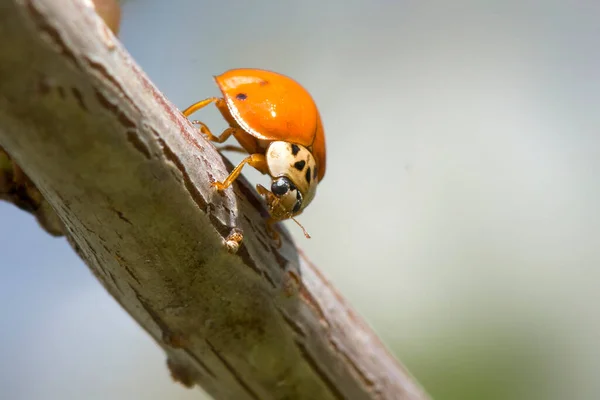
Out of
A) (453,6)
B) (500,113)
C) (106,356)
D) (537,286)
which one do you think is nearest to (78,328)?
(106,356)

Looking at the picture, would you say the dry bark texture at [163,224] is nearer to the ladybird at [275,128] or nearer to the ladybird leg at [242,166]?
the ladybird leg at [242,166]

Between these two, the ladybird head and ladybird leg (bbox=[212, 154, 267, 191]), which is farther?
the ladybird head

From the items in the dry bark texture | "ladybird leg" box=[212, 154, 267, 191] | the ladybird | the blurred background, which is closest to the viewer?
the dry bark texture

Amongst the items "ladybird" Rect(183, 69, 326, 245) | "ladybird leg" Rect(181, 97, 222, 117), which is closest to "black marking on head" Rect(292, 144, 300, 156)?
"ladybird" Rect(183, 69, 326, 245)

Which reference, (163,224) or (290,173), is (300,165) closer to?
(290,173)

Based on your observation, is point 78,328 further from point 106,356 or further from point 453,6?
point 453,6

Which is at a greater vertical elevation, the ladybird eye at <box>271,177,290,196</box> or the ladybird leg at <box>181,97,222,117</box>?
the ladybird leg at <box>181,97,222,117</box>

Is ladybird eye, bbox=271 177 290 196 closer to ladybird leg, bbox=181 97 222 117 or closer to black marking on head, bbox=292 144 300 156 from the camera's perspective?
black marking on head, bbox=292 144 300 156

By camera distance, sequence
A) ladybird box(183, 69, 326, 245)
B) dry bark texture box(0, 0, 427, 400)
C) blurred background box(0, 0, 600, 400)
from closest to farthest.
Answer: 1. dry bark texture box(0, 0, 427, 400)
2. ladybird box(183, 69, 326, 245)
3. blurred background box(0, 0, 600, 400)
